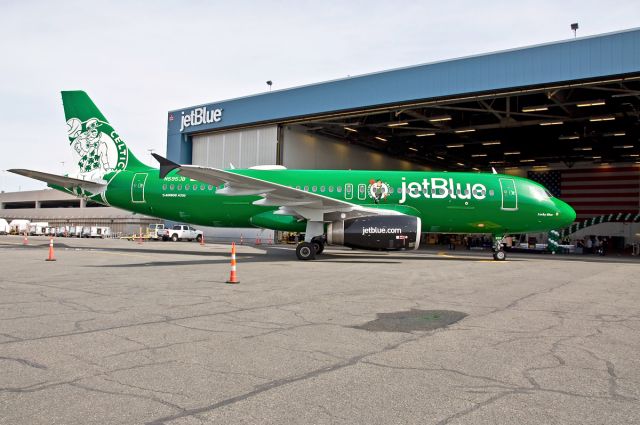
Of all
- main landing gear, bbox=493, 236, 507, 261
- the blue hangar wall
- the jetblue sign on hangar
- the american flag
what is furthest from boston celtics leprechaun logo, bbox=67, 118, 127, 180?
the american flag

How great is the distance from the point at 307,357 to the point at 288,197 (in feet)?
43.2

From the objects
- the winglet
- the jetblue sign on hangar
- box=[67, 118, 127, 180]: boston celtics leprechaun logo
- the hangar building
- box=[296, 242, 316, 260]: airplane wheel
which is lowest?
box=[296, 242, 316, 260]: airplane wheel

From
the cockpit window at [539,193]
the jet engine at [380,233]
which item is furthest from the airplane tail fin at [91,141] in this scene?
the cockpit window at [539,193]

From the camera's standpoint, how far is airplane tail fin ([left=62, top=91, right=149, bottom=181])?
23.3 meters

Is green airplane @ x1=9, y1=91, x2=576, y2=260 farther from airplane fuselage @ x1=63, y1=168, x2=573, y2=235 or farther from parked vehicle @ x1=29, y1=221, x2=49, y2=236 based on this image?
parked vehicle @ x1=29, y1=221, x2=49, y2=236

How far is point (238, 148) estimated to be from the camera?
124 feet

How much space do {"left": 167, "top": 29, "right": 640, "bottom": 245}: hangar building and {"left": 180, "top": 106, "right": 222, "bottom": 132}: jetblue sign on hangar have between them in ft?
0.30

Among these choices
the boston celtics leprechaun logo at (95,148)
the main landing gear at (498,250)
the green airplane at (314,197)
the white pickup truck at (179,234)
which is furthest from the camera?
the white pickup truck at (179,234)

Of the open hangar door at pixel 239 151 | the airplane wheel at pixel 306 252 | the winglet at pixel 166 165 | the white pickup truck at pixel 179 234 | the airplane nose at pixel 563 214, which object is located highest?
the open hangar door at pixel 239 151

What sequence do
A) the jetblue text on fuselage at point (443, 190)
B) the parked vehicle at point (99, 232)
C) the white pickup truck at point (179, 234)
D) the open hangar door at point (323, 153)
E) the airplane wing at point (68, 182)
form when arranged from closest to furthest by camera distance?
the jetblue text on fuselage at point (443, 190) → the airplane wing at point (68, 182) → the open hangar door at point (323, 153) → the white pickup truck at point (179, 234) → the parked vehicle at point (99, 232)

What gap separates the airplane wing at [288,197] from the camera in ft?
55.3

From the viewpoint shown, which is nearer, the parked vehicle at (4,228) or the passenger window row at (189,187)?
the passenger window row at (189,187)

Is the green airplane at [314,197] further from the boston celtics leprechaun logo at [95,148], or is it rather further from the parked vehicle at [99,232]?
the parked vehicle at [99,232]

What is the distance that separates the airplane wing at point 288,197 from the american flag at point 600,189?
39.0 meters
